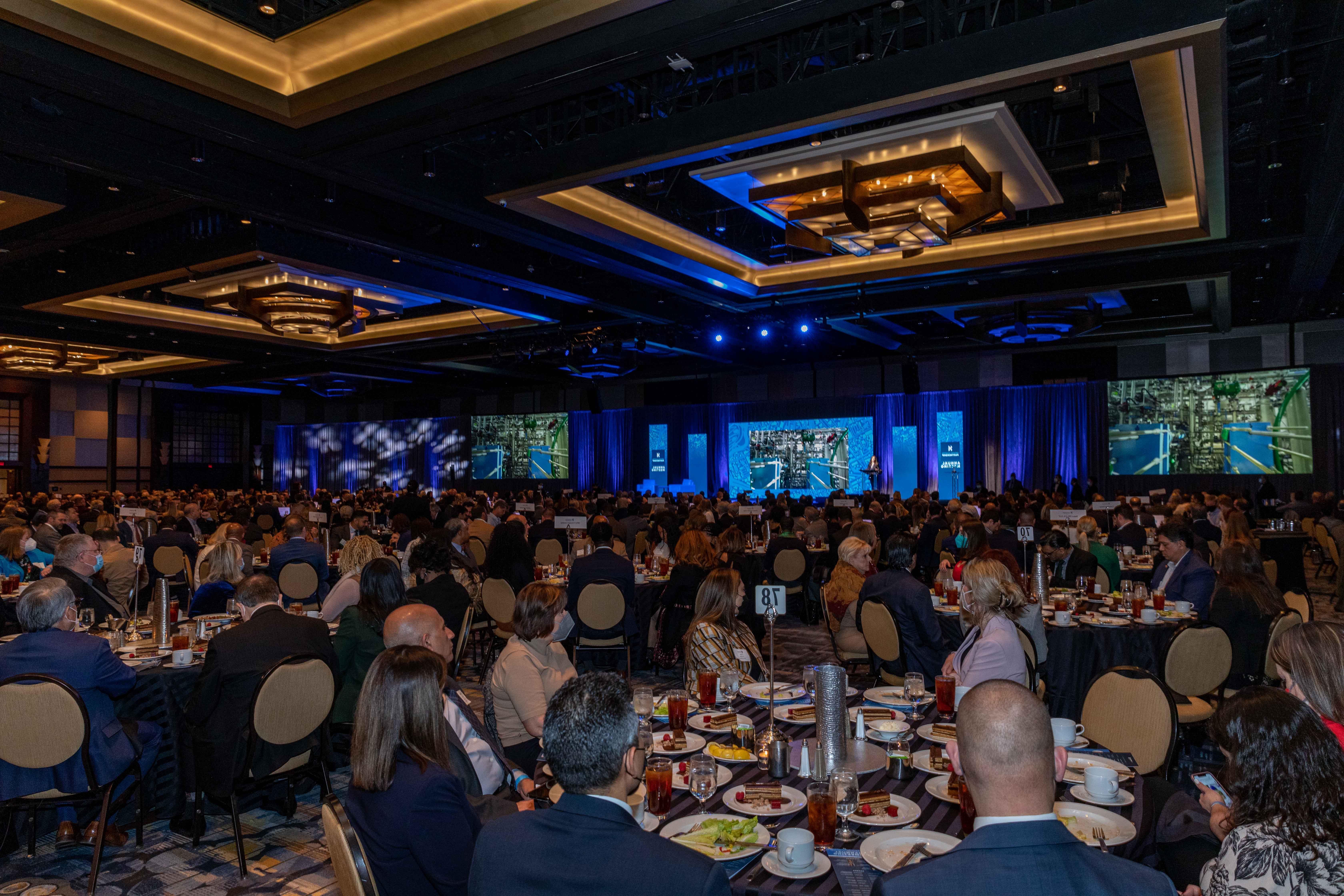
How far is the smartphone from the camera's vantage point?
216cm

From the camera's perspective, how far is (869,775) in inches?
105

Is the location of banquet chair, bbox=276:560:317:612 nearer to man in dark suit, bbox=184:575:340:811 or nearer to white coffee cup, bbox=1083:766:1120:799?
man in dark suit, bbox=184:575:340:811

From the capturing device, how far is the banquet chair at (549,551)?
10203mm

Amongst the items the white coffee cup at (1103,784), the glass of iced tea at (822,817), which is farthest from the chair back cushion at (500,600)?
the white coffee cup at (1103,784)

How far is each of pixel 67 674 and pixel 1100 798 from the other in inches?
167

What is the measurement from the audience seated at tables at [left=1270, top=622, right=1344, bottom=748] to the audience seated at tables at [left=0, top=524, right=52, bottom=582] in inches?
347

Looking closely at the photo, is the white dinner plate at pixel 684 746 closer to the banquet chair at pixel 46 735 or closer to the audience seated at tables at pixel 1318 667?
the audience seated at tables at pixel 1318 667

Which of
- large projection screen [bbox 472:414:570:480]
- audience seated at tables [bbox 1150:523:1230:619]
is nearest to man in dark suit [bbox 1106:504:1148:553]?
audience seated at tables [bbox 1150:523:1230:619]

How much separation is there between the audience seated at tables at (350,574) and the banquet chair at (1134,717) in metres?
4.40

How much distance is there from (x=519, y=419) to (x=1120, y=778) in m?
24.7

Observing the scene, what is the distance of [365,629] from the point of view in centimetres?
471

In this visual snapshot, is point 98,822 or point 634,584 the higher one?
point 634,584

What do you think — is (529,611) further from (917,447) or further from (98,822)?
(917,447)

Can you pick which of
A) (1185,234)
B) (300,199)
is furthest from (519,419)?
(1185,234)
